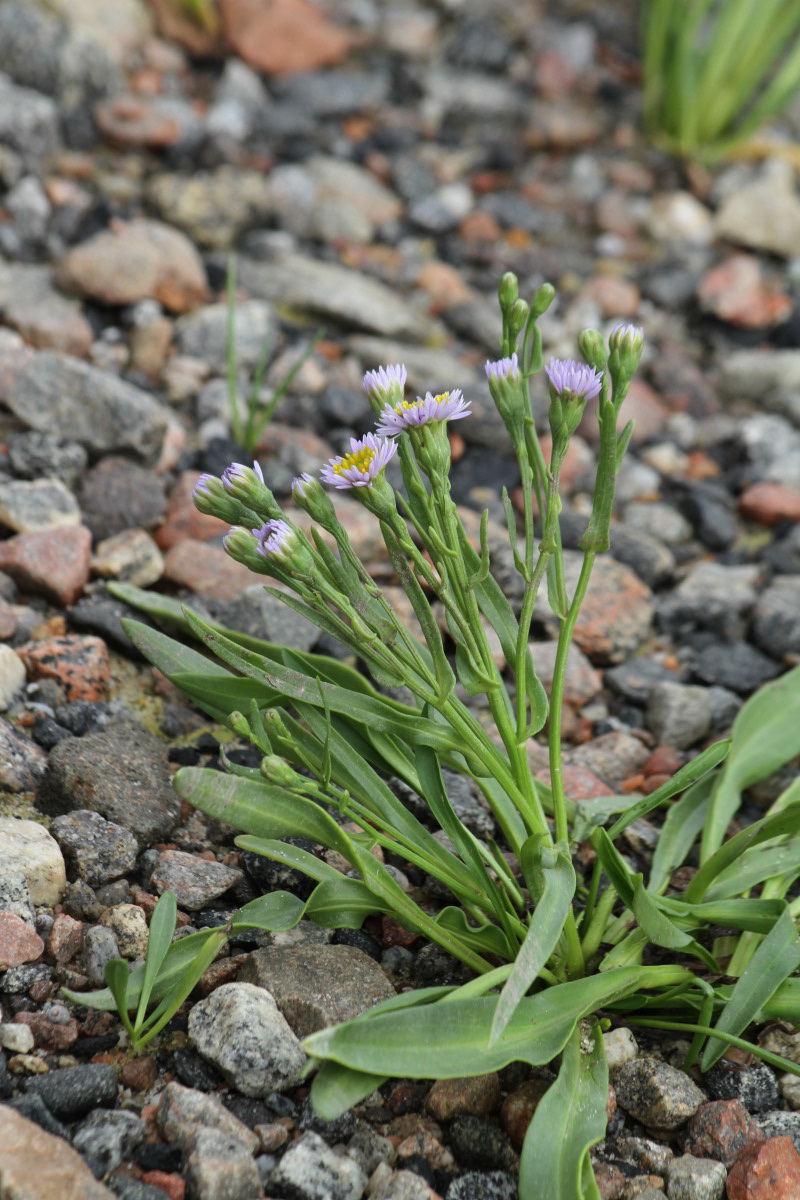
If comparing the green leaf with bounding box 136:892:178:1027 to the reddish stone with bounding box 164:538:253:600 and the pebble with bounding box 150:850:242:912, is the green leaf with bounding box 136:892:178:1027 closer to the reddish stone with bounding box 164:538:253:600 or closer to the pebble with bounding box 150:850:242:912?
the pebble with bounding box 150:850:242:912

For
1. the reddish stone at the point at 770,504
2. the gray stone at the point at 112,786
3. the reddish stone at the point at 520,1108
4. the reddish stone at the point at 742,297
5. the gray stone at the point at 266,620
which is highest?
the reddish stone at the point at 742,297

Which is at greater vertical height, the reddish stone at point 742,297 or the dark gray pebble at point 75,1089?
the reddish stone at point 742,297

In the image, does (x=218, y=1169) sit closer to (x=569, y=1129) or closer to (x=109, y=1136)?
(x=109, y=1136)

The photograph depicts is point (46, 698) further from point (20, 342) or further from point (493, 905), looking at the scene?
point (20, 342)

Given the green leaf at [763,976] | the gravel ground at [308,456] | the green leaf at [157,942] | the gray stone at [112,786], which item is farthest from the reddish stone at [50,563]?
the green leaf at [763,976]

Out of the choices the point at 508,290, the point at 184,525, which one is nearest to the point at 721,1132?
the point at 508,290

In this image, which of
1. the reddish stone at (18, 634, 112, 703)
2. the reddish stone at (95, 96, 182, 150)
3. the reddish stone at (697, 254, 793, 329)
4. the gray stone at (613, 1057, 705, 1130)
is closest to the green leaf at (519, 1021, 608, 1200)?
the gray stone at (613, 1057, 705, 1130)

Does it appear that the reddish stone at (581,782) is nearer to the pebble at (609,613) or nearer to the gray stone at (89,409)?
the pebble at (609,613)
